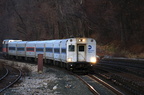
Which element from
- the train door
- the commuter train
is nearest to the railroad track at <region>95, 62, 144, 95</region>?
the commuter train

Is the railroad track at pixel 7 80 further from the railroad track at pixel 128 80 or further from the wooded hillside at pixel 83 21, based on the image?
the wooded hillside at pixel 83 21

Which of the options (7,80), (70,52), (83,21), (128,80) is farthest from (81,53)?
(83,21)

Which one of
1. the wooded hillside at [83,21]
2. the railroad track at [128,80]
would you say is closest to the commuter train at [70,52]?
the railroad track at [128,80]

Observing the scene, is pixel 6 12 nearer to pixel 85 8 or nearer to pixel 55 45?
pixel 85 8

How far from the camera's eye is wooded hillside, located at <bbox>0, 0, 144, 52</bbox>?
Answer: 4225cm

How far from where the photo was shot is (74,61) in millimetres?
20766

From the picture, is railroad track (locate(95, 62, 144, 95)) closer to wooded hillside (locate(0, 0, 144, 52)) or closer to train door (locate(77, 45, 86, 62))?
train door (locate(77, 45, 86, 62))

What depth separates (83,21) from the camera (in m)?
52.6

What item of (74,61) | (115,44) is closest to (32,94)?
(74,61)

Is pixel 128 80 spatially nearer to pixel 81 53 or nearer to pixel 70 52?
pixel 81 53

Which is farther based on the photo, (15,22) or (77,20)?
(15,22)

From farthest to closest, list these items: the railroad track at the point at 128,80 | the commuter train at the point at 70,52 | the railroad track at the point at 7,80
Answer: the commuter train at the point at 70,52 < the railroad track at the point at 7,80 < the railroad track at the point at 128,80

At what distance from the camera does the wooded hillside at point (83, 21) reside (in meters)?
42.2

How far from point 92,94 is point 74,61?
30.2 ft
